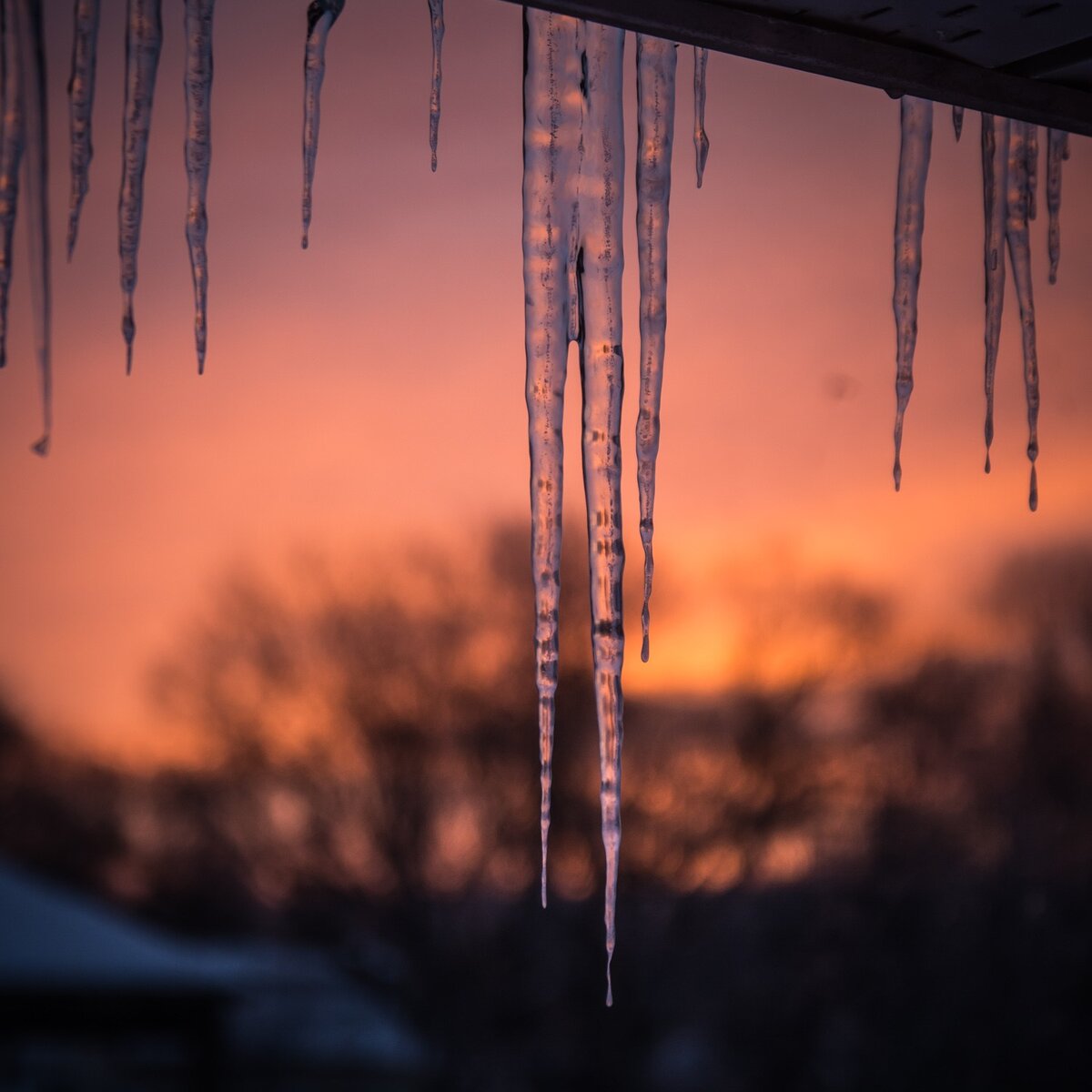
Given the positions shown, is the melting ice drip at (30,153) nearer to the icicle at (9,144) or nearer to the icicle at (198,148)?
the icicle at (9,144)

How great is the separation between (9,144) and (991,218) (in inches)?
66.1

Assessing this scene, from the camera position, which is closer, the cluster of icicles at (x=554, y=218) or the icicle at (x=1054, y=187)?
the cluster of icicles at (x=554, y=218)

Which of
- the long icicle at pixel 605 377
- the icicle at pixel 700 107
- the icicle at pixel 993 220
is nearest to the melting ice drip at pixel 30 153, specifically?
the long icicle at pixel 605 377

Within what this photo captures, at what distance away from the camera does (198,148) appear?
1.90 meters

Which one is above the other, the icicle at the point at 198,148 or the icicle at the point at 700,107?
the icicle at the point at 700,107

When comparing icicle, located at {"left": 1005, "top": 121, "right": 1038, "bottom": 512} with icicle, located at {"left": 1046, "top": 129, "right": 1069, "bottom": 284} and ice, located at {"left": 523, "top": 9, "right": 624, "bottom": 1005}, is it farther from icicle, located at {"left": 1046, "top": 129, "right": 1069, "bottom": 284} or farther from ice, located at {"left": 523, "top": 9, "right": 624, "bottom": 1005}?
ice, located at {"left": 523, "top": 9, "right": 624, "bottom": 1005}

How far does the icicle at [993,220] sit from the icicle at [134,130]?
1.37 metres

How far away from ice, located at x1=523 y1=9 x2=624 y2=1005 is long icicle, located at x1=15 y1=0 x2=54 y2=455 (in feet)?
2.06

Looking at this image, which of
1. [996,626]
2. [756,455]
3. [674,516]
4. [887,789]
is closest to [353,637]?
[674,516]

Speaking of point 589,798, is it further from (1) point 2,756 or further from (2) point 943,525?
(1) point 2,756

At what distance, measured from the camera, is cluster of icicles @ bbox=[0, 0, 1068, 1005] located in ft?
5.45

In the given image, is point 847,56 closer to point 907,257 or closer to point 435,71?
point 435,71

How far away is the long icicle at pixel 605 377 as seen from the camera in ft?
5.89

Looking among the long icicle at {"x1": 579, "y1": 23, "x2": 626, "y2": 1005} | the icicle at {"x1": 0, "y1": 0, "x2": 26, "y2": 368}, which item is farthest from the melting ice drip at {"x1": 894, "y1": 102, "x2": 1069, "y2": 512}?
the icicle at {"x1": 0, "y1": 0, "x2": 26, "y2": 368}
